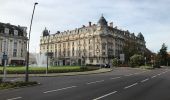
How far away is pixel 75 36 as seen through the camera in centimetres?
12344

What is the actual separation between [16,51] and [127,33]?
5508 cm

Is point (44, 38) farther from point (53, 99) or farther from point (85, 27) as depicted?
point (53, 99)

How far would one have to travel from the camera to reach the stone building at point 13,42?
3942 inches

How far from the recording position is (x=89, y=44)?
4532 inches

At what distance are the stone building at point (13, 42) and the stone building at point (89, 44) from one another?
76.6ft

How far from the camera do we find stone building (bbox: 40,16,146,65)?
4341 inches

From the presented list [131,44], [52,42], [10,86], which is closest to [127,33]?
[131,44]

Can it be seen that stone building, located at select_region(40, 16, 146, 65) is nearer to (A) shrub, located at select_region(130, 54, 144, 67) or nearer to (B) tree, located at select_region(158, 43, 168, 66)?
(B) tree, located at select_region(158, 43, 168, 66)

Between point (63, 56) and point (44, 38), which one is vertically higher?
point (44, 38)

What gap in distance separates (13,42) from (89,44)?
30480 mm

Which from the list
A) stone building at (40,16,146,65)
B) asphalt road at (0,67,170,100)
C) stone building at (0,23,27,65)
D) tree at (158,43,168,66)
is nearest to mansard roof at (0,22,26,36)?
stone building at (0,23,27,65)

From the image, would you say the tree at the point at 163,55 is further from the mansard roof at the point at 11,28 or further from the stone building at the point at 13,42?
the mansard roof at the point at 11,28

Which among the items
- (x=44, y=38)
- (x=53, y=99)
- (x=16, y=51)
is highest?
(x=44, y=38)

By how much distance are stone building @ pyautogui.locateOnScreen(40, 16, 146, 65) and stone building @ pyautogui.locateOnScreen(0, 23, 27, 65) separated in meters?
23.4
